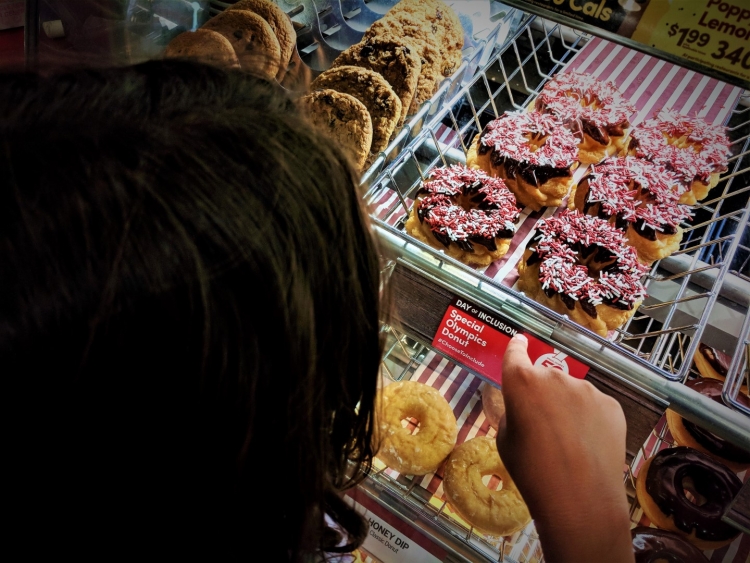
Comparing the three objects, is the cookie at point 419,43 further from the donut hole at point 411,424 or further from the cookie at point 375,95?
the donut hole at point 411,424

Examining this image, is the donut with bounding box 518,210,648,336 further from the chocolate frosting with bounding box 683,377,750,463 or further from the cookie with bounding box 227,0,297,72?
the cookie with bounding box 227,0,297,72

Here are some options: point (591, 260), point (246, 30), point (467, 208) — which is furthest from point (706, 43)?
point (246, 30)

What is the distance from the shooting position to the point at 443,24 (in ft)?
5.85

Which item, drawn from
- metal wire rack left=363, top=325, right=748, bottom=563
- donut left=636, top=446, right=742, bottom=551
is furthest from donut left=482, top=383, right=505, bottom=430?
donut left=636, top=446, right=742, bottom=551

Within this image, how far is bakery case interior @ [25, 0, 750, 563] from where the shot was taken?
3.37 ft

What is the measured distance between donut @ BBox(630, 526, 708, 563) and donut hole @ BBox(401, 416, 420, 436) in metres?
0.59

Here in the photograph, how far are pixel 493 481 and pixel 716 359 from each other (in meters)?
0.78

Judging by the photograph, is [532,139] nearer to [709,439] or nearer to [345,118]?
[345,118]

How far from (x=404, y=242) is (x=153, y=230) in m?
0.74

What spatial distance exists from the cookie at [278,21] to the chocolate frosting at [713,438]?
149cm

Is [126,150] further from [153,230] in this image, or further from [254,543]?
[254,543]

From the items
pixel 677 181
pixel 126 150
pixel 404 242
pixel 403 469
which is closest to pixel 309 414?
pixel 126 150

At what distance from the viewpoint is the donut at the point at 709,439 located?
4.43 ft

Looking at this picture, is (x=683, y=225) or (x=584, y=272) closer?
(x=584, y=272)
